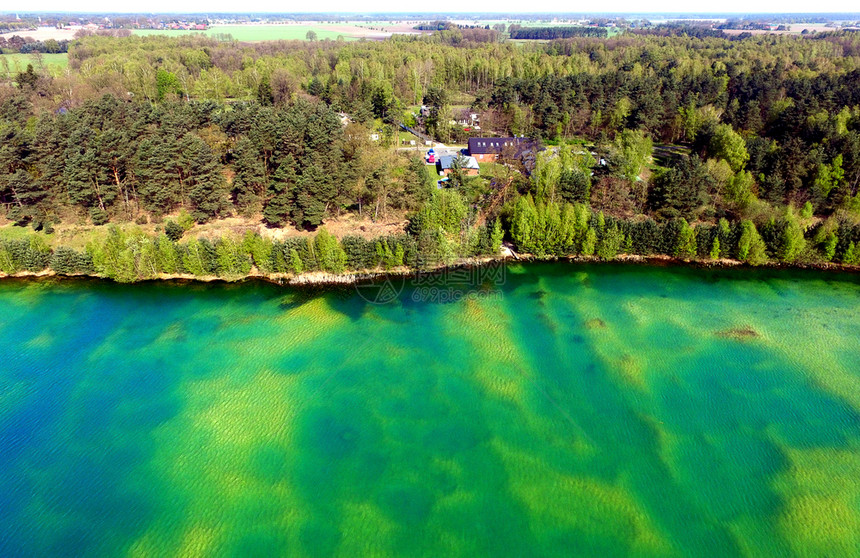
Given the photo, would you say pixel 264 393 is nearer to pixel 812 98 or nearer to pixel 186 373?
pixel 186 373

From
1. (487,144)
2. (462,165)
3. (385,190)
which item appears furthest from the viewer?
(487,144)

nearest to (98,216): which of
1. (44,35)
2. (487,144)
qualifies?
(487,144)

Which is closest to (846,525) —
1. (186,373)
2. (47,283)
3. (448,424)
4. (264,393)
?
(448,424)

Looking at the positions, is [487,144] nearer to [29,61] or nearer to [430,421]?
[430,421]

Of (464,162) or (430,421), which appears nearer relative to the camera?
(430,421)

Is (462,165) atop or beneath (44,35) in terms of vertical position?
beneath

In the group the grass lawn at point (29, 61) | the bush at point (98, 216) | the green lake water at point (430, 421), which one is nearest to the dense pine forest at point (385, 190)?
the bush at point (98, 216)
